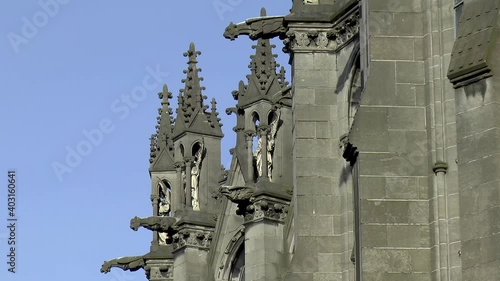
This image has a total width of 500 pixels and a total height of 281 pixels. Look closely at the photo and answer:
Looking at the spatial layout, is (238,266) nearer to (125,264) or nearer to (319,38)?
(125,264)

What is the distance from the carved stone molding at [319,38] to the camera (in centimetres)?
3819

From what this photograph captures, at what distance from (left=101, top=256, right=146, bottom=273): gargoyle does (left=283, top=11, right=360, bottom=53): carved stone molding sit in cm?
2025

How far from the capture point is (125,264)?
57938mm

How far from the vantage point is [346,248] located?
37.0m

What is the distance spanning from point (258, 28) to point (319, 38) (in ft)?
5.15

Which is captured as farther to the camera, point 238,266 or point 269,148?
point 238,266

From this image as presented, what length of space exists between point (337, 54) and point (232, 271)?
14056 millimetres

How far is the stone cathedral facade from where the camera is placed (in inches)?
1171

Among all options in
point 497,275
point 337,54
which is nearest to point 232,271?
point 337,54

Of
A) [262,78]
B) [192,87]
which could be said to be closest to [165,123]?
[192,87]

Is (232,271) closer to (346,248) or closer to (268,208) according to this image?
(268,208)

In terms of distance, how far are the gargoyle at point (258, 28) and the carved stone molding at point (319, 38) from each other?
1.97ft

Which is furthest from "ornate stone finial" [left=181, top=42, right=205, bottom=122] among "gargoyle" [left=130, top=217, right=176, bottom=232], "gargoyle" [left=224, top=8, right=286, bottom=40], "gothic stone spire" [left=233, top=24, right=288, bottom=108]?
"gargoyle" [left=224, top=8, right=286, bottom=40]

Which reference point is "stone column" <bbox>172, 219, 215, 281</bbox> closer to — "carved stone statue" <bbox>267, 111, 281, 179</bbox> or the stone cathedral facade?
the stone cathedral facade
